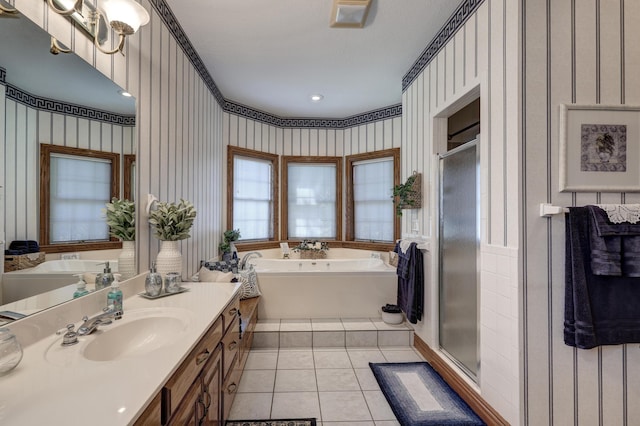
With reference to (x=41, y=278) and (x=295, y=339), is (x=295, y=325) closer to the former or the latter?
(x=295, y=339)

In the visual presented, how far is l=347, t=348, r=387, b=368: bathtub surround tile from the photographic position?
261 cm

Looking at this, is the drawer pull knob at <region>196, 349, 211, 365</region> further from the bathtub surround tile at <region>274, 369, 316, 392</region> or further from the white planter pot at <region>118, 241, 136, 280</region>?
the bathtub surround tile at <region>274, 369, 316, 392</region>

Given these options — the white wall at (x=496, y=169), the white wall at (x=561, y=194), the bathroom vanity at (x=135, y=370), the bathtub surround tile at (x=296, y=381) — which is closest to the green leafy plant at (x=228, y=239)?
the bathtub surround tile at (x=296, y=381)

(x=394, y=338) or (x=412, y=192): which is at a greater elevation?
(x=412, y=192)

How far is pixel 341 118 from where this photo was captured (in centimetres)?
449

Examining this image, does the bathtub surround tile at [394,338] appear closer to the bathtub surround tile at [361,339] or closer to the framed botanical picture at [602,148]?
the bathtub surround tile at [361,339]

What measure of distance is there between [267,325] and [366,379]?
3.83ft

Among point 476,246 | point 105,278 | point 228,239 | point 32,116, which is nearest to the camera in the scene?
point 32,116

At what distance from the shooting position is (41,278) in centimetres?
111

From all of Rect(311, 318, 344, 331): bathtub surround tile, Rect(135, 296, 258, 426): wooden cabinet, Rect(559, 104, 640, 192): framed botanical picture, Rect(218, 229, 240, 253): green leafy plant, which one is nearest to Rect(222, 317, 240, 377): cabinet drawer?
Rect(135, 296, 258, 426): wooden cabinet

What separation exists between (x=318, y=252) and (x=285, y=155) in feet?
5.15

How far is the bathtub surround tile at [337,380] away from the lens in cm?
225

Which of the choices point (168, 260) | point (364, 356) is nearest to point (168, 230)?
point (168, 260)

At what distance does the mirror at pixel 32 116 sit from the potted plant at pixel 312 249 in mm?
2989
